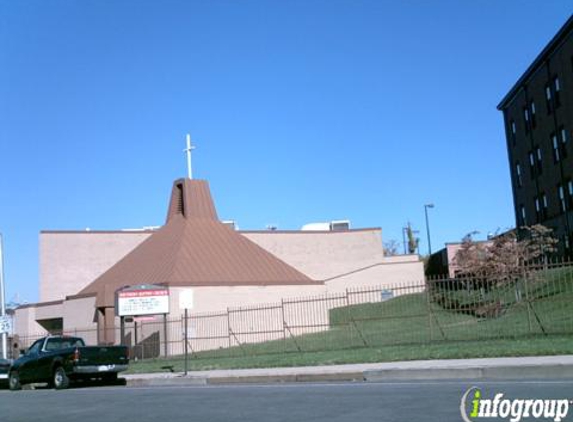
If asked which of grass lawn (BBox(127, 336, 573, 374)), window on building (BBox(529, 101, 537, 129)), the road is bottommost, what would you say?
the road

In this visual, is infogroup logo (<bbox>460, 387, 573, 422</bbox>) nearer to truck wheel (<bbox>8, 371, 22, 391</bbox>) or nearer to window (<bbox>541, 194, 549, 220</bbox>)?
truck wheel (<bbox>8, 371, 22, 391</bbox>)

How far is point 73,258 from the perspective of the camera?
53469 mm

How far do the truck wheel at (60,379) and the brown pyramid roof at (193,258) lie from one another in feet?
42.4

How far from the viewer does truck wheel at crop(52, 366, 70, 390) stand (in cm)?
2053

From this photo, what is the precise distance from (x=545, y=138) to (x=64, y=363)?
34870mm

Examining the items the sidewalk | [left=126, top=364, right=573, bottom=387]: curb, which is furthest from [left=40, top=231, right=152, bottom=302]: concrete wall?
[left=126, top=364, right=573, bottom=387]: curb

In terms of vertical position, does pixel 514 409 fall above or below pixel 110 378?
below

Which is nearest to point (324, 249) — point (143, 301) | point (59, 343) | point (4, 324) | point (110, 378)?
point (143, 301)

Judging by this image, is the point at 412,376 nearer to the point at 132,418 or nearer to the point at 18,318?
the point at 132,418

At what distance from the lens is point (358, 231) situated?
60188 millimetres

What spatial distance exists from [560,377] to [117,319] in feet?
86.2

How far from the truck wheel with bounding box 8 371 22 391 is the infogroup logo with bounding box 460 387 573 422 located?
52.3 feet

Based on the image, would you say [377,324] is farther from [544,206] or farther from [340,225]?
[340,225]

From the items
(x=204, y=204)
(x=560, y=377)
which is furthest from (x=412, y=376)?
(x=204, y=204)
